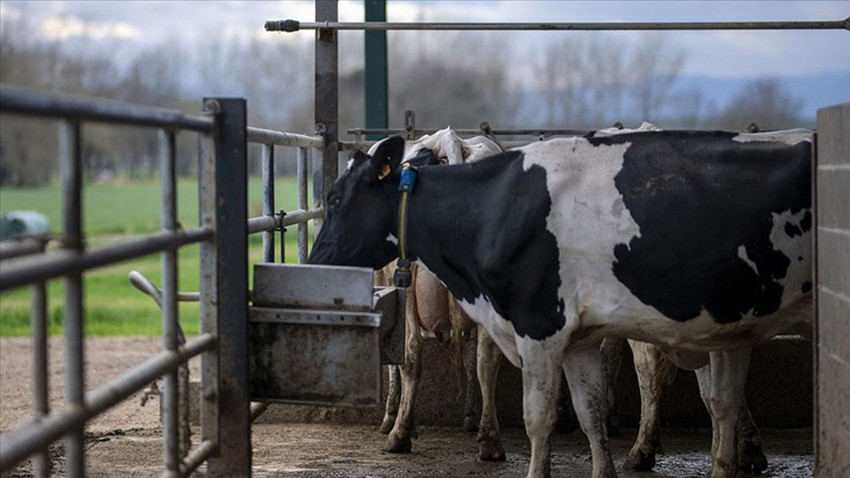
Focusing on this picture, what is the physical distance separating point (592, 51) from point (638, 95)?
267 centimetres

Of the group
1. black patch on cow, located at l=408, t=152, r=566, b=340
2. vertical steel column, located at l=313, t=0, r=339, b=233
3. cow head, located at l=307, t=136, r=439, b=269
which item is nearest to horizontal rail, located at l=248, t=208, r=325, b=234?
cow head, located at l=307, t=136, r=439, b=269

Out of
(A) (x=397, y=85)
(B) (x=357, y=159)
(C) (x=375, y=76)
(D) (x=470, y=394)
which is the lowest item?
(D) (x=470, y=394)

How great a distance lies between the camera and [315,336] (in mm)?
4766

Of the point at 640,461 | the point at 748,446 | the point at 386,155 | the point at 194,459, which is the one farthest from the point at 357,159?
the point at 748,446

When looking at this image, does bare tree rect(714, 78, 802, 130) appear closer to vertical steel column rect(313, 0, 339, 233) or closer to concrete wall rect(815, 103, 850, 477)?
vertical steel column rect(313, 0, 339, 233)

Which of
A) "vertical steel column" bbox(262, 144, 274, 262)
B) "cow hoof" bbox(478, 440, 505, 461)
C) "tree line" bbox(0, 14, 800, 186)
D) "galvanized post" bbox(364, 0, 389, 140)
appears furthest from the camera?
"tree line" bbox(0, 14, 800, 186)

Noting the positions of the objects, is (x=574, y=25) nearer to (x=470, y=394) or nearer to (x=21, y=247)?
(x=470, y=394)

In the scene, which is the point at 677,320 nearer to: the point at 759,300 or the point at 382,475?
the point at 759,300

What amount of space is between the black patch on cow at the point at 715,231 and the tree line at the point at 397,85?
24868mm

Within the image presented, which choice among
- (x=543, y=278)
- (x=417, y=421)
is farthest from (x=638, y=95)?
(x=543, y=278)

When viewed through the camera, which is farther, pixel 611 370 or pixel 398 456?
pixel 611 370

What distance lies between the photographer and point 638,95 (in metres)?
37.7

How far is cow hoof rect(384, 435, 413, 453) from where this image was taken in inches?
276

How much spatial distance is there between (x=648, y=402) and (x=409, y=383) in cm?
147
